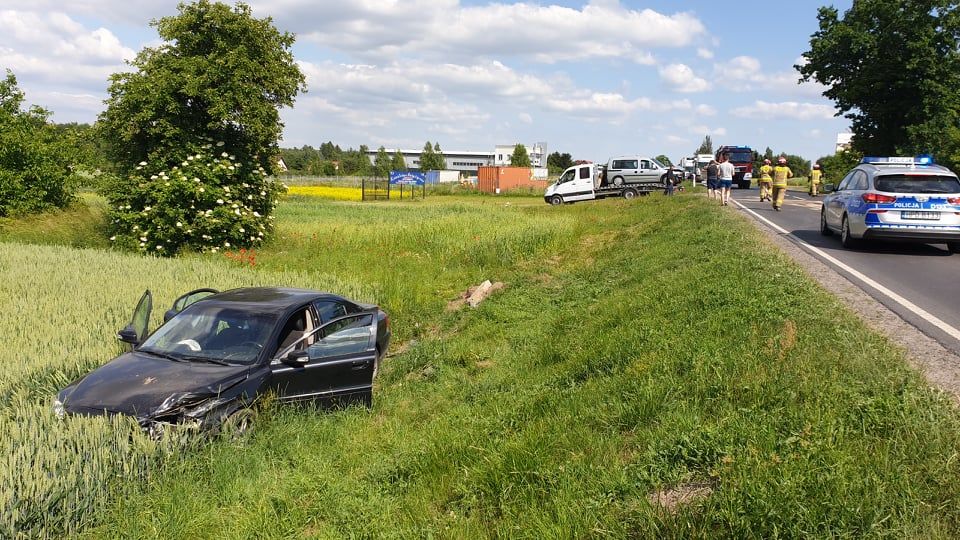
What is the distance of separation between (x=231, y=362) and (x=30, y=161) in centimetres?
2259

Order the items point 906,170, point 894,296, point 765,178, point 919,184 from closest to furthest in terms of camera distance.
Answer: point 894,296
point 919,184
point 906,170
point 765,178

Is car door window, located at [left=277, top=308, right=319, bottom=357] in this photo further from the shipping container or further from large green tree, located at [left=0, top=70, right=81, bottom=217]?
the shipping container

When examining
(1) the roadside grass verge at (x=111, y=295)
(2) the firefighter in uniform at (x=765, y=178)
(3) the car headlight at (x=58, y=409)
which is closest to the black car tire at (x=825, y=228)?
(1) the roadside grass verge at (x=111, y=295)

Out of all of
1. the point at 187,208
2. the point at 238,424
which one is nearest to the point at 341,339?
the point at 238,424

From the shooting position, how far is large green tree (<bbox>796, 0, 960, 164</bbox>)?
32562mm

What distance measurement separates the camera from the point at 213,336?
23.5ft

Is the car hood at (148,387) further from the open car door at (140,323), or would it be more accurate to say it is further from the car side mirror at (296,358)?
the open car door at (140,323)

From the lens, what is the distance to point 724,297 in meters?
7.86

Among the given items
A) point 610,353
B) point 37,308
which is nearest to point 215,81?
point 37,308

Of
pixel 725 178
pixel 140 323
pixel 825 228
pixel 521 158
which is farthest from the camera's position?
pixel 521 158

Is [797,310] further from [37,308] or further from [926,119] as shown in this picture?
[926,119]

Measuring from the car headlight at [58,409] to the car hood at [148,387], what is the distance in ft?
0.14

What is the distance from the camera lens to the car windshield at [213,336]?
6816mm

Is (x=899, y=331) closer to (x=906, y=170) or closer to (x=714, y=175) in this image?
(x=906, y=170)
